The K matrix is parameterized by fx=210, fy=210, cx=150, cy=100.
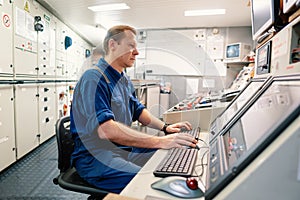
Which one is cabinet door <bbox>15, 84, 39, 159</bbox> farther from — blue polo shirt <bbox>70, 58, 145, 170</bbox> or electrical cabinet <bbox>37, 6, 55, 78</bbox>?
blue polo shirt <bbox>70, 58, 145, 170</bbox>

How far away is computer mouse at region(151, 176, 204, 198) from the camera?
56 cm

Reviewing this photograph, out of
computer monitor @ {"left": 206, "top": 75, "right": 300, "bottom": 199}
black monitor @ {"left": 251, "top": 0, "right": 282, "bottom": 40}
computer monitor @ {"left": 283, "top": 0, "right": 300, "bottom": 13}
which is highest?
black monitor @ {"left": 251, "top": 0, "right": 282, "bottom": 40}

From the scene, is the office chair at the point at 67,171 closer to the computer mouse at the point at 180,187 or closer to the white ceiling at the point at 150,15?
the computer mouse at the point at 180,187

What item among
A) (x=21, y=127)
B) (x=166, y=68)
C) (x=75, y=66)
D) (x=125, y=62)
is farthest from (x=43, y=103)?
(x=166, y=68)

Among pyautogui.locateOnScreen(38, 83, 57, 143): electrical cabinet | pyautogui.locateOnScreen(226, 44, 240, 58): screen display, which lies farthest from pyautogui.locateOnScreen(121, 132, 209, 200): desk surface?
pyautogui.locateOnScreen(226, 44, 240, 58): screen display

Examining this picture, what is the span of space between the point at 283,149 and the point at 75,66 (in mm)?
5215

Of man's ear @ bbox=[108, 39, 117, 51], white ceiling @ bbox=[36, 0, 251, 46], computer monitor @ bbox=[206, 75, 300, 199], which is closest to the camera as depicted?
computer monitor @ bbox=[206, 75, 300, 199]

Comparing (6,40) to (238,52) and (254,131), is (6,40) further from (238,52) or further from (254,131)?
(238,52)

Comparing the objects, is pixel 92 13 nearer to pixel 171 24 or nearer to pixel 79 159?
pixel 171 24

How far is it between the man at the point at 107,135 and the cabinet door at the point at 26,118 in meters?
1.93

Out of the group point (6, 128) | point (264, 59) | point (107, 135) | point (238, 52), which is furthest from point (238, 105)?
point (238, 52)

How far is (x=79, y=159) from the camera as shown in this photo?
1098mm

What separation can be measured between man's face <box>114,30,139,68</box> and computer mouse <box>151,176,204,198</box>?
91 centimetres

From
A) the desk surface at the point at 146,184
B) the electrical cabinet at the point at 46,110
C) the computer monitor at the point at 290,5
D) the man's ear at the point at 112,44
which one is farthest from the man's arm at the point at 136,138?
the electrical cabinet at the point at 46,110
